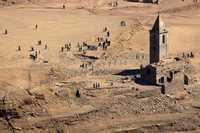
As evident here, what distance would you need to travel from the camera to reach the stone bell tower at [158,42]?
160 ft

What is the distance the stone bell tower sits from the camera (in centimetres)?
4881

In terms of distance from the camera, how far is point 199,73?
167 feet

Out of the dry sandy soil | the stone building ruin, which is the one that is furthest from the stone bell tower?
the dry sandy soil

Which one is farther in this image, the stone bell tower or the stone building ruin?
the stone bell tower

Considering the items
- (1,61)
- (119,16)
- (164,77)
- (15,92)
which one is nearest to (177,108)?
(164,77)

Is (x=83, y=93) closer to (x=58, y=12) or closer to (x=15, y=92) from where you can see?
(x=15, y=92)

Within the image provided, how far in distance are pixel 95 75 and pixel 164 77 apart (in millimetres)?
4904

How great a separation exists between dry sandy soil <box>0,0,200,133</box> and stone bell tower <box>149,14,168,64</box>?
2.31 m

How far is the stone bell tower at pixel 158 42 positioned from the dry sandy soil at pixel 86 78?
2309 millimetres

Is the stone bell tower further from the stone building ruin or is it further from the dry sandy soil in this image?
the dry sandy soil

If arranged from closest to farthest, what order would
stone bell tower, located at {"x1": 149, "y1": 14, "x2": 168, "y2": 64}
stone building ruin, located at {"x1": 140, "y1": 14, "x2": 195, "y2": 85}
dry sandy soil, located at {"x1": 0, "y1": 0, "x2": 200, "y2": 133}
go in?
1. dry sandy soil, located at {"x1": 0, "y1": 0, "x2": 200, "y2": 133}
2. stone building ruin, located at {"x1": 140, "y1": 14, "x2": 195, "y2": 85}
3. stone bell tower, located at {"x1": 149, "y1": 14, "x2": 168, "y2": 64}

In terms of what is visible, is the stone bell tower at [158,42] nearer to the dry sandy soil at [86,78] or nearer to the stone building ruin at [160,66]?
the stone building ruin at [160,66]

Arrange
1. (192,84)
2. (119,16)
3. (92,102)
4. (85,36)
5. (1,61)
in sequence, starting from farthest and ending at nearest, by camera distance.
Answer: (119,16) → (85,36) → (1,61) → (192,84) → (92,102)

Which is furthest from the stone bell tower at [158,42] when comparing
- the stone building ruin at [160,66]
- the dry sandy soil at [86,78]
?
the dry sandy soil at [86,78]
